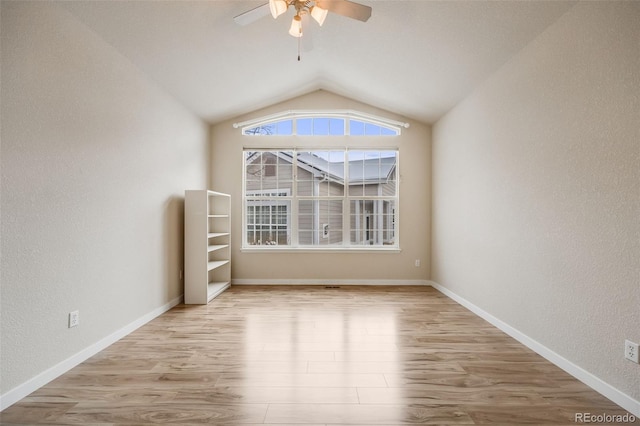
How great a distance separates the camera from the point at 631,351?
181 centimetres

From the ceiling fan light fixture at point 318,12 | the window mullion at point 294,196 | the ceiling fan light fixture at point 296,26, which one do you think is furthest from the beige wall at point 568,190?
the window mullion at point 294,196

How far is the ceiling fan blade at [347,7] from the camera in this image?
2.18 metres

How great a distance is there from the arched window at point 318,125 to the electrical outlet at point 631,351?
4.04 metres

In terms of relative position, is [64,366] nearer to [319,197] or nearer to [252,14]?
[252,14]

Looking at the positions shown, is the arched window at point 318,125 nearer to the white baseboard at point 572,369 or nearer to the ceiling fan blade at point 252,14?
the ceiling fan blade at point 252,14

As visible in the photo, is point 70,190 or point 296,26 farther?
point 296,26

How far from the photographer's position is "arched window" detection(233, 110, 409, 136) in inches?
207

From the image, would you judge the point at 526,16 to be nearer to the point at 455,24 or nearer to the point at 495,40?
the point at 495,40

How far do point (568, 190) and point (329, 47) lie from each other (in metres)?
2.81

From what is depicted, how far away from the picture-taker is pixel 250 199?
5.29m

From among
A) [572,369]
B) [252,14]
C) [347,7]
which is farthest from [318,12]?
[572,369]

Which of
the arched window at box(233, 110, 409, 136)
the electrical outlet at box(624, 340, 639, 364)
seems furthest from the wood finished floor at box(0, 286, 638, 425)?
the arched window at box(233, 110, 409, 136)

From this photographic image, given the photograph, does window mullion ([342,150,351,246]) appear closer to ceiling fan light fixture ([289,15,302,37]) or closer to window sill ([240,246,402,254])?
window sill ([240,246,402,254])

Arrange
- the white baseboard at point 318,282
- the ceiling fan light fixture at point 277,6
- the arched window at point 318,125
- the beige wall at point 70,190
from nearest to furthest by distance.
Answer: the beige wall at point 70,190, the ceiling fan light fixture at point 277,6, the white baseboard at point 318,282, the arched window at point 318,125
